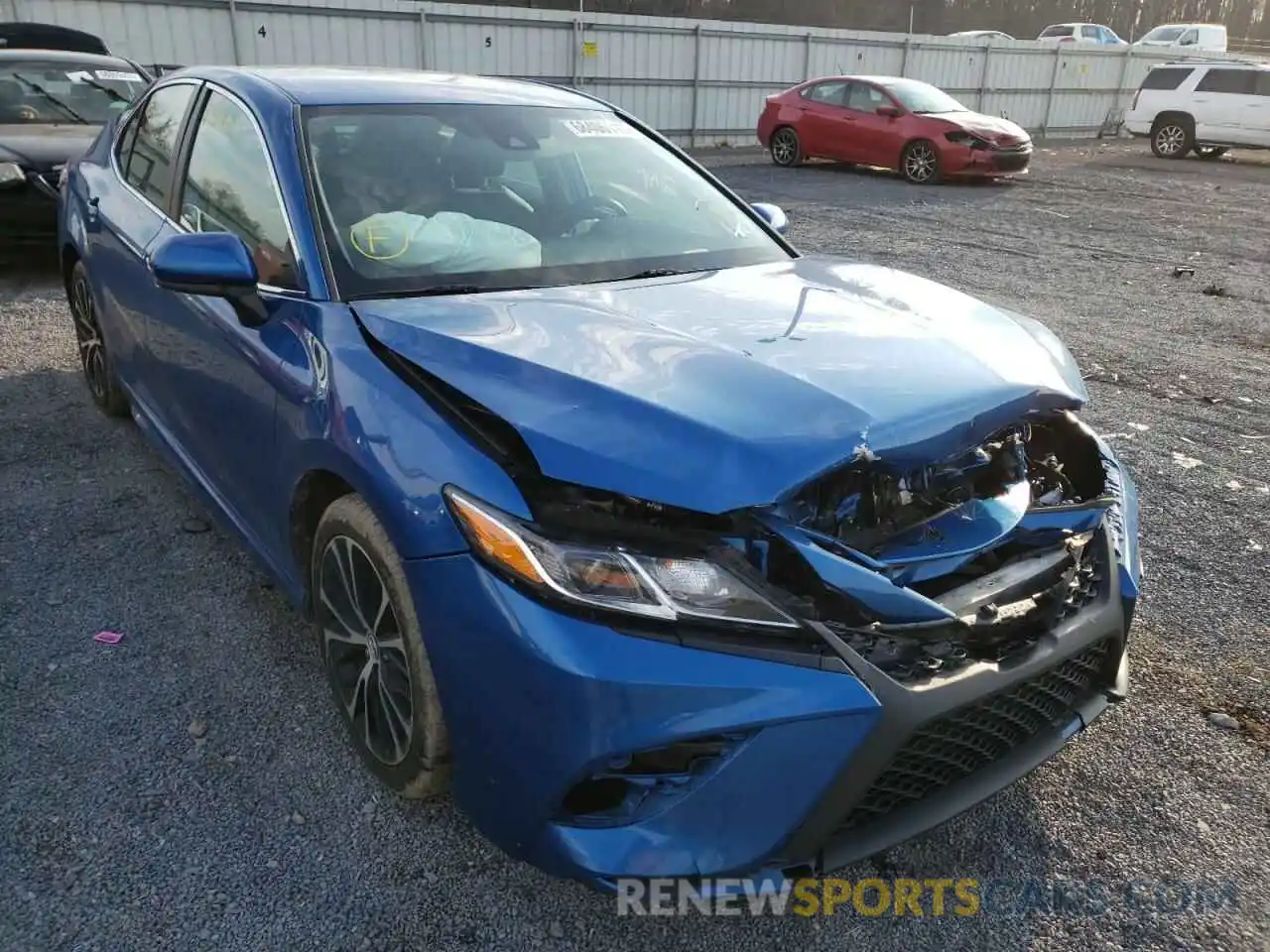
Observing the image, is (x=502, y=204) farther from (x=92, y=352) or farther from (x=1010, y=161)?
(x=1010, y=161)

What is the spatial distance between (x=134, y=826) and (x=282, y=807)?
0.32 meters

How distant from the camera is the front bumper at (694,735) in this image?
5.64 ft

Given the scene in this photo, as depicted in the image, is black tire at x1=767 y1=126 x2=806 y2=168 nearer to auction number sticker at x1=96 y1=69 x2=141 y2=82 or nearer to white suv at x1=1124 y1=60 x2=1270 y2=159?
white suv at x1=1124 y1=60 x2=1270 y2=159

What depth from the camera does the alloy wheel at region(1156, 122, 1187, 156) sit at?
18.9 m

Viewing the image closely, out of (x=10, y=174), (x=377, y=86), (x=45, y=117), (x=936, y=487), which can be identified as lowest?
(x=10, y=174)

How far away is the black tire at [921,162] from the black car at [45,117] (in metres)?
10.3

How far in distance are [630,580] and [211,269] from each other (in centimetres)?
146

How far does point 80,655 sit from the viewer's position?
9.62ft

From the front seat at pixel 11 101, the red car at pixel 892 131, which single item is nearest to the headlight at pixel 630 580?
the front seat at pixel 11 101

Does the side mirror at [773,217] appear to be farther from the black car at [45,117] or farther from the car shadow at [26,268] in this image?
Answer: the car shadow at [26,268]

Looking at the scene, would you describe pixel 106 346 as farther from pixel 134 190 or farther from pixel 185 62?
pixel 185 62

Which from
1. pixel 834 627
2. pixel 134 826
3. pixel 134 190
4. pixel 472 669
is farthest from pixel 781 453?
pixel 134 190

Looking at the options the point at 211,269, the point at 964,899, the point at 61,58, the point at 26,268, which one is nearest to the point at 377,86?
the point at 211,269

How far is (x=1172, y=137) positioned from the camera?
19.1 metres
